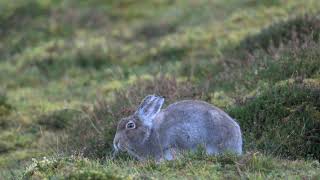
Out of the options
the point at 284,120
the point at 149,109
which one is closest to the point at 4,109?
the point at 149,109

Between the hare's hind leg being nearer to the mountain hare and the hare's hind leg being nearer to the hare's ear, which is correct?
the mountain hare

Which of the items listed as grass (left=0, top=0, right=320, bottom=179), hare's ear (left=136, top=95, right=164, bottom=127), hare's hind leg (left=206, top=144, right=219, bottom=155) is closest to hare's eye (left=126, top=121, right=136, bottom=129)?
hare's ear (left=136, top=95, right=164, bottom=127)

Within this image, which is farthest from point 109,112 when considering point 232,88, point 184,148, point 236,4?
point 236,4

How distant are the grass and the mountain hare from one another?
350mm

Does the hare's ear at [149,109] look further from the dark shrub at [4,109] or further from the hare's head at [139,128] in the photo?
the dark shrub at [4,109]

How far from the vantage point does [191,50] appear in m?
18.7

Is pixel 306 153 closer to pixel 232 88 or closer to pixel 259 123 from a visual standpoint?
pixel 259 123

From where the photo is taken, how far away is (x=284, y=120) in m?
10.5

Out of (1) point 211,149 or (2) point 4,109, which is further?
(2) point 4,109

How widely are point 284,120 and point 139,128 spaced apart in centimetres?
230

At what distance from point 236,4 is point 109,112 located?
1071 centimetres

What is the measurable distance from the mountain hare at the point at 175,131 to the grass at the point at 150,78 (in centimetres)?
35

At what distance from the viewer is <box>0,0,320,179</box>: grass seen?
8.48 meters

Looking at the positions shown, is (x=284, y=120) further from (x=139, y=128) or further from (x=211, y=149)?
(x=139, y=128)
